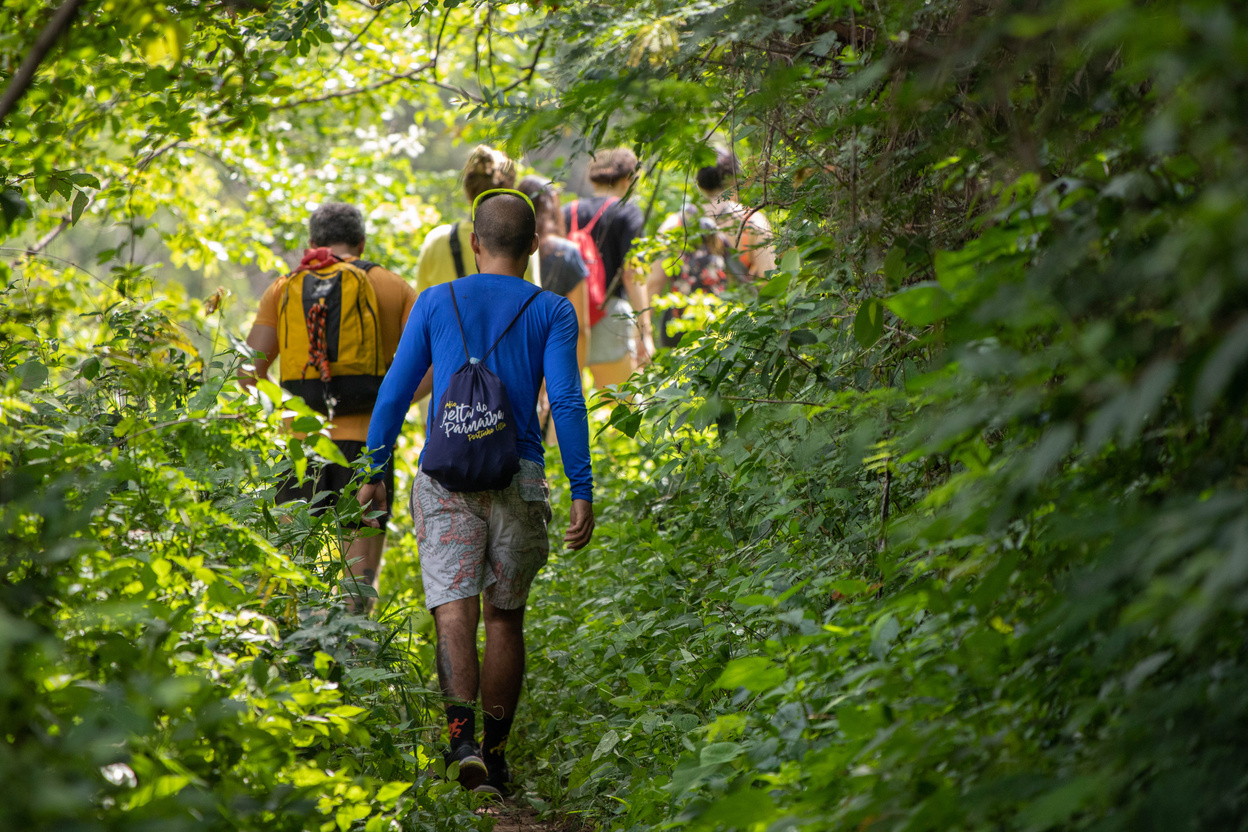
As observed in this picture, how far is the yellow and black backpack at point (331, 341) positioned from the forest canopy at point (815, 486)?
1.09 metres

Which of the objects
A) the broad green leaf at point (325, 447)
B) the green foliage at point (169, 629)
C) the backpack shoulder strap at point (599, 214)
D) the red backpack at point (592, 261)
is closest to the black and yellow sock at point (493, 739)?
the green foliage at point (169, 629)

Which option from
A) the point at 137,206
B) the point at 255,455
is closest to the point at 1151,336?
the point at 255,455

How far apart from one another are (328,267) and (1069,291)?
4173 mm

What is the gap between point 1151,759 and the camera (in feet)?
4.34

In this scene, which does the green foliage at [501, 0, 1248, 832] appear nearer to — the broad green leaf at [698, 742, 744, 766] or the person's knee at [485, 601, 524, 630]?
the broad green leaf at [698, 742, 744, 766]

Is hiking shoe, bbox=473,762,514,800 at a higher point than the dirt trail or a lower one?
higher

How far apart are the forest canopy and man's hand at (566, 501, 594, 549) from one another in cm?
31

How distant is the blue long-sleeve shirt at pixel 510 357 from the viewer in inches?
151

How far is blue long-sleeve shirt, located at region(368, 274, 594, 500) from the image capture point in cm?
385

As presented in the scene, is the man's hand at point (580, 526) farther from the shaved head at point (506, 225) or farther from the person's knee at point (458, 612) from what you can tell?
the shaved head at point (506, 225)

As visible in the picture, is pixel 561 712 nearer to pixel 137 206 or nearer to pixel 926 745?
pixel 926 745

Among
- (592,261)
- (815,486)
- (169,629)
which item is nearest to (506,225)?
(815,486)

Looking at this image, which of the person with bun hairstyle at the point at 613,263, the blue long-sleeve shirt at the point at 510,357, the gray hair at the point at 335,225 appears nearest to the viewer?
the blue long-sleeve shirt at the point at 510,357

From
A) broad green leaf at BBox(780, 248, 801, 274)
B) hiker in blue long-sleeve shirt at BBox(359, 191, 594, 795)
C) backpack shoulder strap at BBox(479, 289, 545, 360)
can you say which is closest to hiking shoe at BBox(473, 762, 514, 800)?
hiker in blue long-sleeve shirt at BBox(359, 191, 594, 795)
